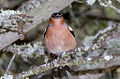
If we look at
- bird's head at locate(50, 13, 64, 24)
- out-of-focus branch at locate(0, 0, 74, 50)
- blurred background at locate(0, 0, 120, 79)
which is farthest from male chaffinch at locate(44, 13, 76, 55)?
blurred background at locate(0, 0, 120, 79)

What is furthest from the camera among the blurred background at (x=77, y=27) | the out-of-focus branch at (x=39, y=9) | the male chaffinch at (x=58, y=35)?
the blurred background at (x=77, y=27)

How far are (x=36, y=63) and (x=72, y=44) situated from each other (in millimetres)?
1109

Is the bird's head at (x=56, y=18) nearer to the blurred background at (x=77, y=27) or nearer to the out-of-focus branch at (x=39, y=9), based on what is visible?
the out-of-focus branch at (x=39, y=9)

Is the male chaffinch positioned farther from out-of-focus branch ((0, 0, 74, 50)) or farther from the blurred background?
the blurred background

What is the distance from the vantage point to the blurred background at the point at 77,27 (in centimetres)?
460

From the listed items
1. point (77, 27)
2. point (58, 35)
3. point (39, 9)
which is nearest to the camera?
point (39, 9)

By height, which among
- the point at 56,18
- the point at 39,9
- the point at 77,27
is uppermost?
the point at 39,9

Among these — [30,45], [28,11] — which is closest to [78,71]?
[30,45]

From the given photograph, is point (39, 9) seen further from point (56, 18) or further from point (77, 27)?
point (77, 27)

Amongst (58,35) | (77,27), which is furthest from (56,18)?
(77,27)

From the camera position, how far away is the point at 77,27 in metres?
5.40

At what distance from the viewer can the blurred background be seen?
4598 mm

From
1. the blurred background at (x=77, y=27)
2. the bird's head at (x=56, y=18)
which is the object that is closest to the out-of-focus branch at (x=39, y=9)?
the bird's head at (x=56, y=18)

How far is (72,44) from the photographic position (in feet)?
13.1
